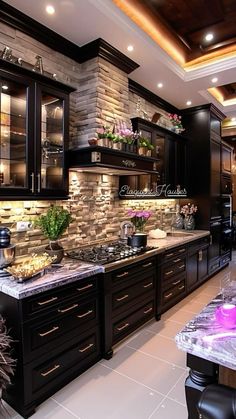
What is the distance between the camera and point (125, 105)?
3.47 metres

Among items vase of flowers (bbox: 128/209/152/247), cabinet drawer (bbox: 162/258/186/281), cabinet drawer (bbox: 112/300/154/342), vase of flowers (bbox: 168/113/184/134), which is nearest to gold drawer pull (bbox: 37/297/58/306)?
cabinet drawer (bbox: 112/300/154/342)

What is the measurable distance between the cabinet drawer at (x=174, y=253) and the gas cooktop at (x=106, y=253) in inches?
12.7

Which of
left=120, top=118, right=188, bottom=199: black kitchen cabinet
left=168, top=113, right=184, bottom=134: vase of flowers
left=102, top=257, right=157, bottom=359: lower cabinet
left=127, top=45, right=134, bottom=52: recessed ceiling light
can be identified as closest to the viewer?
left=102, top=257, right=157, bottom=359: lower cabinet

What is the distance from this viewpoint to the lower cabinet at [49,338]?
6.06ft

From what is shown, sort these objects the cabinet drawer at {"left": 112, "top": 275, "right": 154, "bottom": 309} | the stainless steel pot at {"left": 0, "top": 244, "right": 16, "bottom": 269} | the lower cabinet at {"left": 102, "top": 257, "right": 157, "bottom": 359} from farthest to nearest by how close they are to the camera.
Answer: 1. the cabinet drawer at {"left": 112, "top": 275, "right": 154, "bottom": 309}
2. the lower cabinet at {"left": 102, "top": 257, "right": 157, "bottom": 359}
3. the stainless steel pot at {"left": 0, "top": 244, "right": 16, "bottom": 269}

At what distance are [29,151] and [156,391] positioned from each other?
2.25m

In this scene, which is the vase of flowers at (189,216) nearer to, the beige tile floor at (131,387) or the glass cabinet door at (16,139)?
the beige tile floor at (131,387)

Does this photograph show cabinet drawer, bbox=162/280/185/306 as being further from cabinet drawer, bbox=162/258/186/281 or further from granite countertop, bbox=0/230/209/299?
granite countertop, bbox=0/230/209/299

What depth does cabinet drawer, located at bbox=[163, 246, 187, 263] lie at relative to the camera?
3.44 meters

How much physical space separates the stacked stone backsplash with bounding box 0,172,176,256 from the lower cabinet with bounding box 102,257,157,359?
752 mm

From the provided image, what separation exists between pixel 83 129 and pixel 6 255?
5.43 feet

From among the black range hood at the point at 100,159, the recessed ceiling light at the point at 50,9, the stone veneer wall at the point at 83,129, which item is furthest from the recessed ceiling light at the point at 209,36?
the recessed ceiling light at the point at 50,9

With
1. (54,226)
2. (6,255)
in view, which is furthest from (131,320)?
(6,255)

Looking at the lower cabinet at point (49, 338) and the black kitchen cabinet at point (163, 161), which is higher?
the black kitchen cabinet at point (163, 161)
